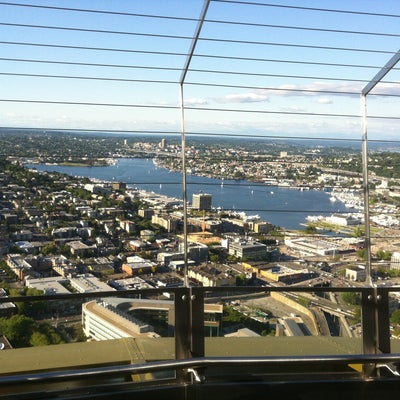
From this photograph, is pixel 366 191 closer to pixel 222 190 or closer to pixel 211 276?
pixel 222 190

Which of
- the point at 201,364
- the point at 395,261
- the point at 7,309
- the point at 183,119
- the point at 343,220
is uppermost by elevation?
the point at 183,119

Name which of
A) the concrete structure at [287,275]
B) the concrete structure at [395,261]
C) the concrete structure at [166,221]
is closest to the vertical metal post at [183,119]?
the concrete structure at [166,221]

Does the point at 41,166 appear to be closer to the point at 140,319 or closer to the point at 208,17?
the point at 140,319

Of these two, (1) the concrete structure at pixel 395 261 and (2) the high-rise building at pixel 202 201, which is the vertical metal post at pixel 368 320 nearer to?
(1) the concrete structure at pixel 395 261

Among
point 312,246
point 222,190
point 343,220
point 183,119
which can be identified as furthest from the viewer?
point 343,220

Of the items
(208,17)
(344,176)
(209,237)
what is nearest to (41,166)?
(209,237)

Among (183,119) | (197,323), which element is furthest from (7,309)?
(183,119)
